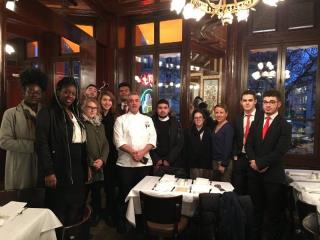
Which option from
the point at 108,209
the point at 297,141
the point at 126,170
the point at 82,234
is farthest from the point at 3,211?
the point at 297,141

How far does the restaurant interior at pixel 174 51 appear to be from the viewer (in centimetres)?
405

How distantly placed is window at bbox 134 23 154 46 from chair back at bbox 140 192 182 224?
3.49m

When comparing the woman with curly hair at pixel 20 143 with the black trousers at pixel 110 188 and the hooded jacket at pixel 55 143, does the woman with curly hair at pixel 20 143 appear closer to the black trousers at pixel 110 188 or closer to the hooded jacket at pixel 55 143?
the hooded jacket at pixel 55 143

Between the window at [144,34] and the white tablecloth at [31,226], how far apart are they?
12.8 ft

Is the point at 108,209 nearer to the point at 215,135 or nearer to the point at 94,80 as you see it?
the point at 215,135

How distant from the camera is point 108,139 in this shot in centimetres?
333

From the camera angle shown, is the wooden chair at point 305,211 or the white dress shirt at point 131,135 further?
the white dress shirt at point 131,135

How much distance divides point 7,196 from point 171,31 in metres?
3.86

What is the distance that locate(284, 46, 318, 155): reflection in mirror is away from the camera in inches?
163

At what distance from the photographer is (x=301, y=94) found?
13.8 ft

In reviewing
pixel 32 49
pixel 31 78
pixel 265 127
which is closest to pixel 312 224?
pixel 265 127

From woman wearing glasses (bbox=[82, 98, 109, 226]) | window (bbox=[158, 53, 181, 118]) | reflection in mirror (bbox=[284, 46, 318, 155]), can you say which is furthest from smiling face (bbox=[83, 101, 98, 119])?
reflection in mirror (bbox=[284, 46, 318, 155])

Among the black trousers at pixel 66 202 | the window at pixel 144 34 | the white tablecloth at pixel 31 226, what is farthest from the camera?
the window at pixel 144 34

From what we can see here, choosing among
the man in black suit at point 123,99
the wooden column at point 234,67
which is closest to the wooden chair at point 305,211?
the wooden column at point 234,67
